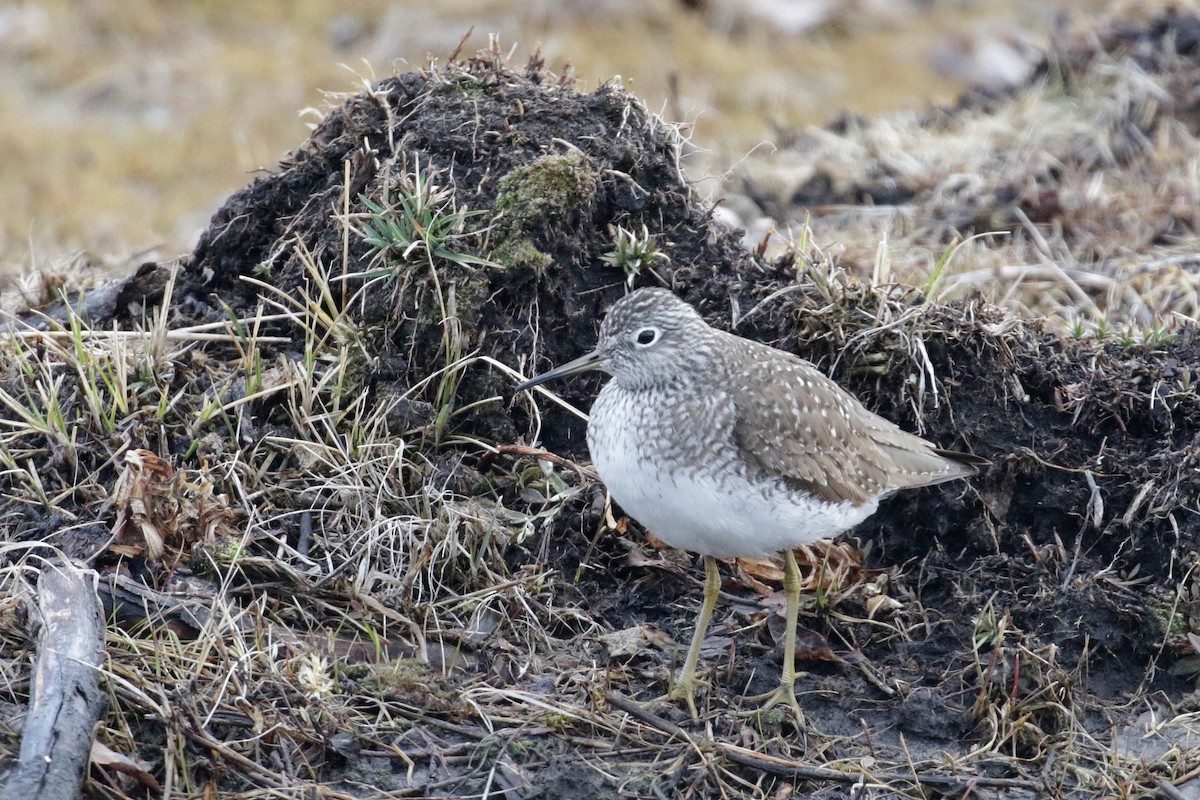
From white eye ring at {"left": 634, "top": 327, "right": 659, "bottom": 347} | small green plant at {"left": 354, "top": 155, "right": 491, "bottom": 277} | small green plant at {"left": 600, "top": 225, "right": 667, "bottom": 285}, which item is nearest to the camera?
white eye ring at {"left": 634, "top": 327, "right": 659, "bottom": 347}

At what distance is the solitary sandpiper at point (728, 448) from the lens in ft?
16.0

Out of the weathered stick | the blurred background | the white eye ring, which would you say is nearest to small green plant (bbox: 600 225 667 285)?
the white eye ring

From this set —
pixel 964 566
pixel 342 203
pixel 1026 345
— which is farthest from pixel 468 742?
pixel 1026 345

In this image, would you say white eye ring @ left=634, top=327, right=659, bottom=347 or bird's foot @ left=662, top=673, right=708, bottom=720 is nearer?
bird's foot @ left=662, top=673, right=708, bottom=720

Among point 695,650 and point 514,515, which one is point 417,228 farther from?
point 695,650

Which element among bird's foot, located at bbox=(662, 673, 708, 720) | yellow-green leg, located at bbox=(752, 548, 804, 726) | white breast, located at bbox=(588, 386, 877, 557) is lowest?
bird's foot, located at bbox=(662, 673, 708, 720)

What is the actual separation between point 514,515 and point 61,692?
2080 mm

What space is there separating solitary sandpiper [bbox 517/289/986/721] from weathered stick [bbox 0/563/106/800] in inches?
76.4

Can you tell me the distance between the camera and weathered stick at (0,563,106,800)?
4113 millimetres

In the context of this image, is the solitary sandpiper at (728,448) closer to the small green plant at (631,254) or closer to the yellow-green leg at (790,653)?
the yellow-green leg at (790,653)

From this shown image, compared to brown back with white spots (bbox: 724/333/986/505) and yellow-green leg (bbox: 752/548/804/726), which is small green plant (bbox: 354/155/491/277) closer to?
brown back with white spots (bbox: 724/333/986/505)

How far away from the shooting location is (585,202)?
617 cm

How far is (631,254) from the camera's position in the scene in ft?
20.5

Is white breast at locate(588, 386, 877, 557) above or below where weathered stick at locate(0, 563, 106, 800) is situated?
above
